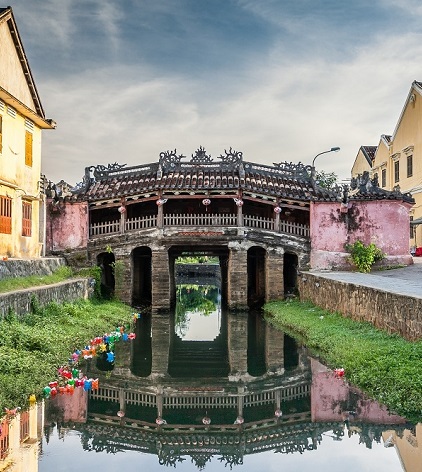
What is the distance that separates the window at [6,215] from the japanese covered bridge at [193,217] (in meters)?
6.23

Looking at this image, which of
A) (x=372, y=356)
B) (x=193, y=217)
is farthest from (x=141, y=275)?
(x=372, y=356)

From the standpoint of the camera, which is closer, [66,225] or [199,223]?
[66,225]

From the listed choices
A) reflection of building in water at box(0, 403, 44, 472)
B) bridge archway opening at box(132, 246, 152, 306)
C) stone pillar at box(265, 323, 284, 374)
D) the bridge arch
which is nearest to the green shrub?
stone pillar at box(265, 323, 284, 374)

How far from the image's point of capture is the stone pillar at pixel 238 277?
24812mm

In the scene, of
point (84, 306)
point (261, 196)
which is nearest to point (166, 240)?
point (261, 196)

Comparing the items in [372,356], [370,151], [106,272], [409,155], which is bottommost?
[372,356]

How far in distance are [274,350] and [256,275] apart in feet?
44.2

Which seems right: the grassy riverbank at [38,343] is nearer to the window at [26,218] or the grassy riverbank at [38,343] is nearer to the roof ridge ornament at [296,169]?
the window at [26,218]

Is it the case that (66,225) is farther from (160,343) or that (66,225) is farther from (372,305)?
(372,305)

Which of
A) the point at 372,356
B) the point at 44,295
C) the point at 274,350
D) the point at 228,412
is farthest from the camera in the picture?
the point at 44,295

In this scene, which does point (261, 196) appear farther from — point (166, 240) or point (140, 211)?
point (140, 211)

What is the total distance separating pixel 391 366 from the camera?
33.4 ft

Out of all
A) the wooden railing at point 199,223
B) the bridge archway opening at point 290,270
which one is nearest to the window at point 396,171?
the bridge archway opening at point 290,270

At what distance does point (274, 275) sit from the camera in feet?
82.8
